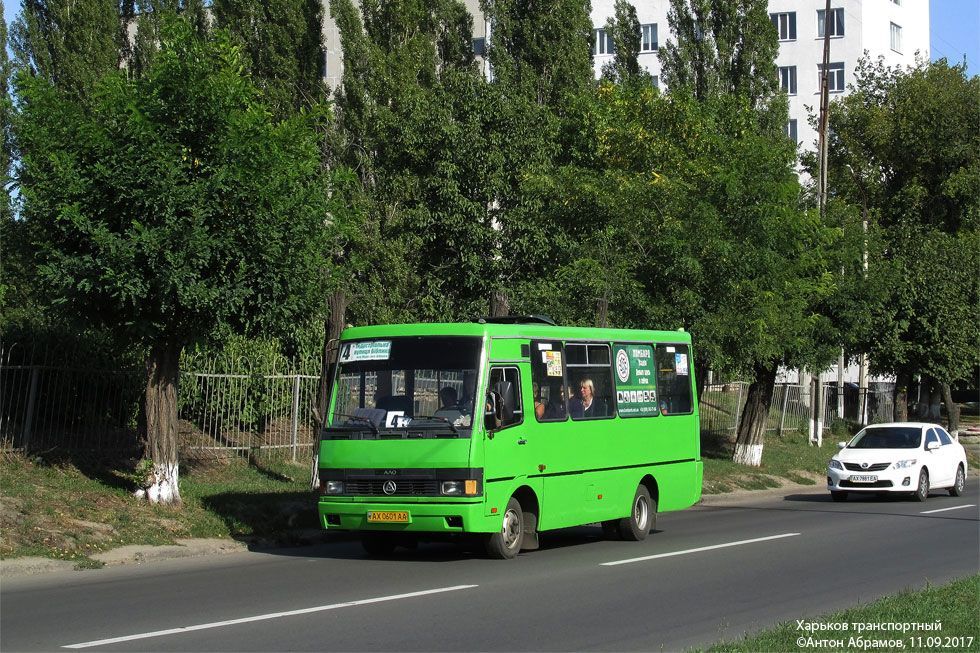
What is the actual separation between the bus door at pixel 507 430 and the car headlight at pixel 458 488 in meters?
0.31

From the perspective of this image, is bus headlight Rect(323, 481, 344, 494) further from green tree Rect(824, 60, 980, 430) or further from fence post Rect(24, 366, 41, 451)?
green tree Rect(824, 60, 980, 430)

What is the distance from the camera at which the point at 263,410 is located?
22.0 metres

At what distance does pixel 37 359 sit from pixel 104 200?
14.3ft

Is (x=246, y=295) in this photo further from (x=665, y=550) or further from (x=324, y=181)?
(x=665, y=550)

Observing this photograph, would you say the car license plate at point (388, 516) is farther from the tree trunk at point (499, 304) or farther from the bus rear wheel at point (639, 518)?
the tree trunk at point (499, 304)

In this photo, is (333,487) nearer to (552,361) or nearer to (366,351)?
(366,351)

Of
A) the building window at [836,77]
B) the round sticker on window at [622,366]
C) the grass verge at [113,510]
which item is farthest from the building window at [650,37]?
the round sticker on window at [622,366]

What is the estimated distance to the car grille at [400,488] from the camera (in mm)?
13644

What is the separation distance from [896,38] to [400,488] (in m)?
58.6

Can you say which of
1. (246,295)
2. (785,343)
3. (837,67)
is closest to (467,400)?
(246,295)

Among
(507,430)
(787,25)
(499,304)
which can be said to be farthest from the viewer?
(787,25)

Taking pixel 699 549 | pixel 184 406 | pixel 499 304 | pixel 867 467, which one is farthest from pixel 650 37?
pixel 699 549

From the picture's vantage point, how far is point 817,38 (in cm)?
6397

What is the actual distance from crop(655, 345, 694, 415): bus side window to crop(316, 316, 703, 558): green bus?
1.44 m
